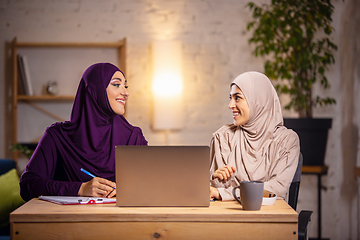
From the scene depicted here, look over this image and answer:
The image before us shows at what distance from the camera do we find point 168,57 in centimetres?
318

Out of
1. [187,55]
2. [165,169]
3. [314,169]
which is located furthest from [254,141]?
[187,55]

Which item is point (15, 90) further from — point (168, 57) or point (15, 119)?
point (168, 57)

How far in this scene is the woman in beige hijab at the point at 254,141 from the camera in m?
1.70

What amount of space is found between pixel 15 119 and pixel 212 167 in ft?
6.91

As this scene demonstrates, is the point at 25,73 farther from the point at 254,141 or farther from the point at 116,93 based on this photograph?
the point at 254,141

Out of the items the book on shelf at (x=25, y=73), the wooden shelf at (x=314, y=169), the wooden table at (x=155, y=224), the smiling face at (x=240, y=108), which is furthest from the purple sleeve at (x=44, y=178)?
the wooden shelf at (x=314, y=169)

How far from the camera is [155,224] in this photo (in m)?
1.16

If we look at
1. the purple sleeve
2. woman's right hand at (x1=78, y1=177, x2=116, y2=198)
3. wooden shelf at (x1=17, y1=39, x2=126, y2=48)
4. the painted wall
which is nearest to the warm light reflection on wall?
the painted wall

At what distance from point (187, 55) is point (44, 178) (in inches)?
83.4

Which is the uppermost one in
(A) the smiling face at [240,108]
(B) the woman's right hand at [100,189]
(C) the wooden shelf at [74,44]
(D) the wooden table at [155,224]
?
(C) the wooden shelf at [74,44]

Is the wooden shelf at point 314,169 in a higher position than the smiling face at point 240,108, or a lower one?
lower

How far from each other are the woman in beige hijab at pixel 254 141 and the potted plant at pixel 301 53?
3.77 feet

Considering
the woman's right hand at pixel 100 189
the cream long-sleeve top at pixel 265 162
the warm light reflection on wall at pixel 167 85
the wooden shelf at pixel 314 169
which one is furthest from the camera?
the warm light reflection on wall at pixel 167 85

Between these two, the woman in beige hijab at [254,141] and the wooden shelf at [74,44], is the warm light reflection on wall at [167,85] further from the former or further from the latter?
the woman in beige hijab at [254,141]
